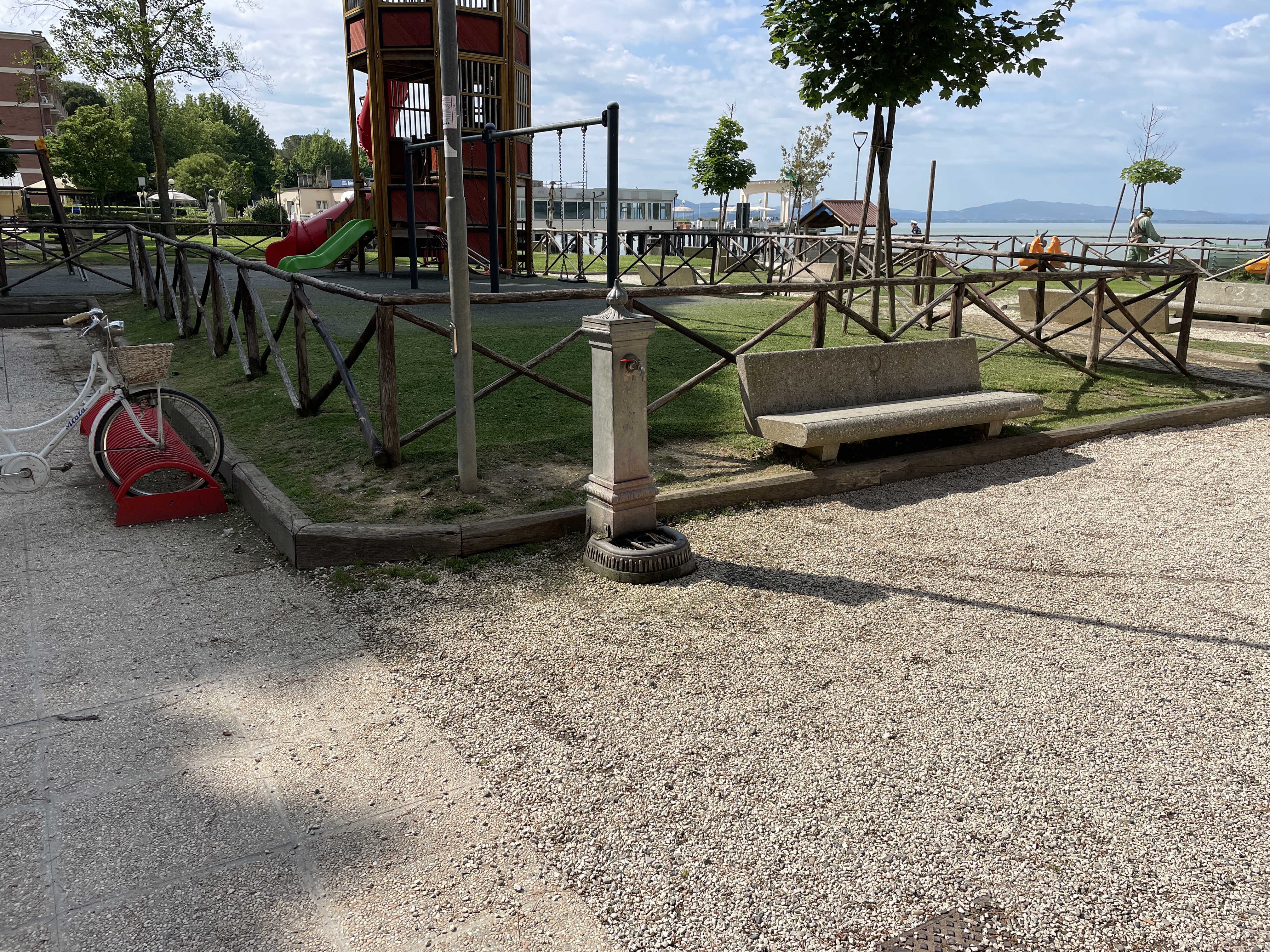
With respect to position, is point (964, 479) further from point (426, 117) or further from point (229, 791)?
point (426, 117)

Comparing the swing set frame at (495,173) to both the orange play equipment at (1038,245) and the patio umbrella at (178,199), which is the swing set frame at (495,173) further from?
the patio umbrella at (178,199)

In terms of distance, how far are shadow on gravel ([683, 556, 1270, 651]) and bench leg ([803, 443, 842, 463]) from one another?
1.55 m

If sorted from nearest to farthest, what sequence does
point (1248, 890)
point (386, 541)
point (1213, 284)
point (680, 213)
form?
1. point (1248, 890)
2. point (386, 541)
3. point (1213, 284)
4. point (680, 213)

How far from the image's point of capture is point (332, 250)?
16.4 metres

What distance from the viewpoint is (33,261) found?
20.7m

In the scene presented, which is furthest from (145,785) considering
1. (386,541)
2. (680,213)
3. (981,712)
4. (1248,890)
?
(680,213)

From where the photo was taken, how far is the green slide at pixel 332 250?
15.8 metres

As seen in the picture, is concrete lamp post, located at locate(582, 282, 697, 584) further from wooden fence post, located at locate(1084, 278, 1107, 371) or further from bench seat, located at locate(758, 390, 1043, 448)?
wooden fence post, located at locate(1084, 278, 1107, 371)

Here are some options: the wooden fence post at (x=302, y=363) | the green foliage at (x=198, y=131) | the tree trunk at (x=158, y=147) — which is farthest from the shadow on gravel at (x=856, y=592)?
the green foliage at (x=198, y=131)

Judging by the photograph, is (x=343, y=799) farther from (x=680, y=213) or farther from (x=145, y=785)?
(x=680, y=213)

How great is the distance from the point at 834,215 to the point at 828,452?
34.9m

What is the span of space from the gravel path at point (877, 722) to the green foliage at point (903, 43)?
5474 millimetres

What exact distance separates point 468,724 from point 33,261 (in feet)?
75.2

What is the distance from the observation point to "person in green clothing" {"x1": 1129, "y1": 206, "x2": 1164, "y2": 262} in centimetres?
2423
